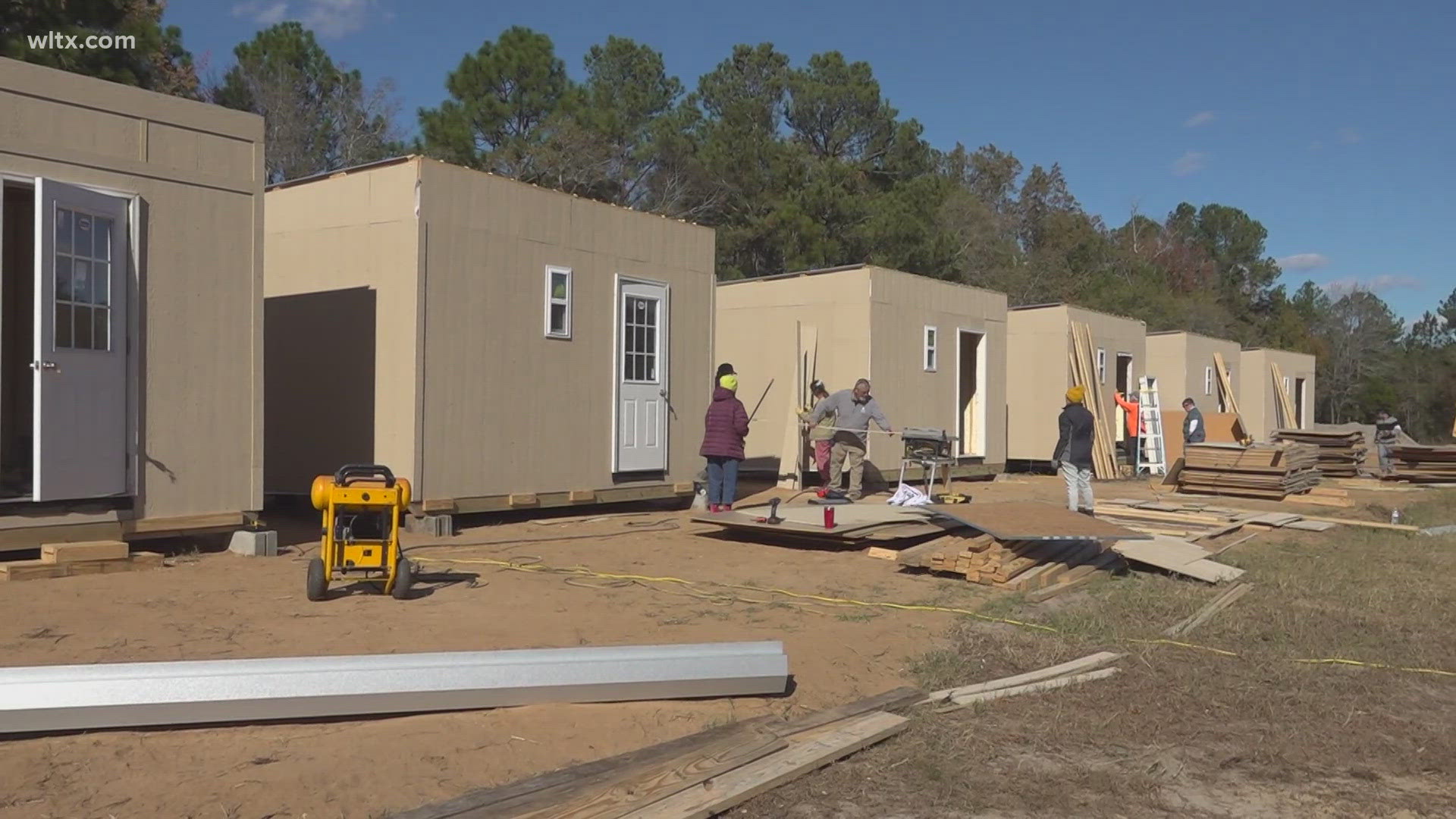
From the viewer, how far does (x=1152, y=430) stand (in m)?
23.1

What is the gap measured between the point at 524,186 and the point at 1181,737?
846 cm

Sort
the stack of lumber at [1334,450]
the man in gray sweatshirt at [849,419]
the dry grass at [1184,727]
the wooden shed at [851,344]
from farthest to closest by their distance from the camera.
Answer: the stack of lumber at [1334,450] < the wooden shed at [851,344] < the man in gray sweatshirt at [849,419] < the dry grass at [1184,727]

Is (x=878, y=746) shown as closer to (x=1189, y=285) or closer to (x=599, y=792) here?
(x=599, y=792)

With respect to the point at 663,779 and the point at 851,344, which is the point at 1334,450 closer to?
the point at 851,344

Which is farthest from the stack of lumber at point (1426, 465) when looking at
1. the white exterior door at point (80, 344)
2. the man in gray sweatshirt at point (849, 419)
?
the white exterior door at point (80, 344)

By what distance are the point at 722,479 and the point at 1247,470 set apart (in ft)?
32.3

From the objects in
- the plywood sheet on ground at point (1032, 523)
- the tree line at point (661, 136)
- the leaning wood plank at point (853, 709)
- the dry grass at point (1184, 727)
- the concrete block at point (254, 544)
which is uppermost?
the tree line at point (661, 136)

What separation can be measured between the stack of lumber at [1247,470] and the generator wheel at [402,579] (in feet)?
47.8

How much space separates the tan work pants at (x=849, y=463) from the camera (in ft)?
46.5

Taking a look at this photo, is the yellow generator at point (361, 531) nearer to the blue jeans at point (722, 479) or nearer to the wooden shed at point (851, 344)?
the blue jeans at point (722, 479)

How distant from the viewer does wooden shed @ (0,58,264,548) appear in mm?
7770

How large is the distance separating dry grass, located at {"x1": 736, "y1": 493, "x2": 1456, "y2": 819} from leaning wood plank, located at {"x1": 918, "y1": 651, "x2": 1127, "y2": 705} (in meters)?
0.14

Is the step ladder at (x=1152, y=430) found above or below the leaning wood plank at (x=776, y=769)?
above

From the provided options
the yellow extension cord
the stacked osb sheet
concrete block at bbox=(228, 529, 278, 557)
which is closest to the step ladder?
the stacked osb sheet
